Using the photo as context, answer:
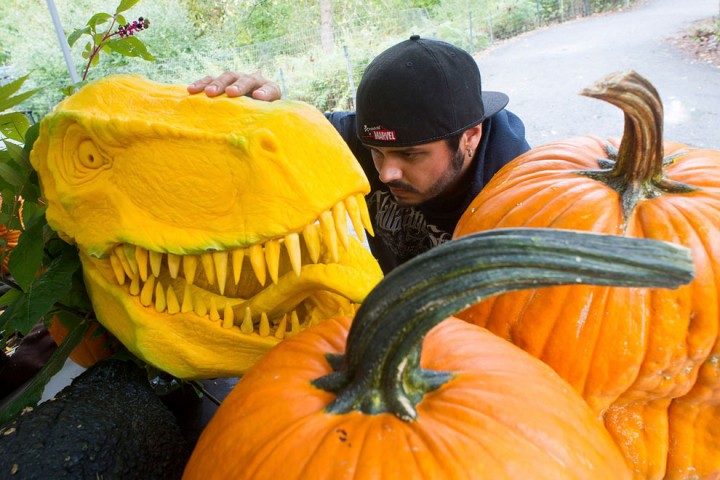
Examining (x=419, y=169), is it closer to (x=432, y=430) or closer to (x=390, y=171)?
(x=390, y=171)

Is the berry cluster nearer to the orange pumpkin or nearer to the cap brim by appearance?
the orange pumpkin

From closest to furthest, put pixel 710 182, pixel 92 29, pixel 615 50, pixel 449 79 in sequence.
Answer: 1. pixel 710 182
2. pixel 92 29
3. pixel 449 79
4. pixel 615 50

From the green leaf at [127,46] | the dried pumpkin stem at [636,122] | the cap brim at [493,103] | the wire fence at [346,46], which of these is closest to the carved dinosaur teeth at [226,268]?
the dried pumpkin stem at [636,122]

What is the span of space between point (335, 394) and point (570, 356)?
373 millimetres

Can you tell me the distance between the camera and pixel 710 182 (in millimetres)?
770

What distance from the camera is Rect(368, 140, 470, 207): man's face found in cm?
149

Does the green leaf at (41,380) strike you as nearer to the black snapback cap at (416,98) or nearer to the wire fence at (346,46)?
the black snapback cap at (416,98)

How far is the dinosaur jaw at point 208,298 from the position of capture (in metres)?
0.73

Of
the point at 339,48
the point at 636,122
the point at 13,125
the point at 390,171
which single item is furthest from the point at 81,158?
the point at 339,48

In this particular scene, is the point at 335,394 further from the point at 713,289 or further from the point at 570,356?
the point at 713,289

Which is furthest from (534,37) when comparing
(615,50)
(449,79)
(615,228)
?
(615,228)

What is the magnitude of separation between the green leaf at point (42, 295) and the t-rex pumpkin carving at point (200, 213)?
1.8 inches

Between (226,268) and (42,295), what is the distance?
31 cm

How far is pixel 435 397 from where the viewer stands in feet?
1.84
